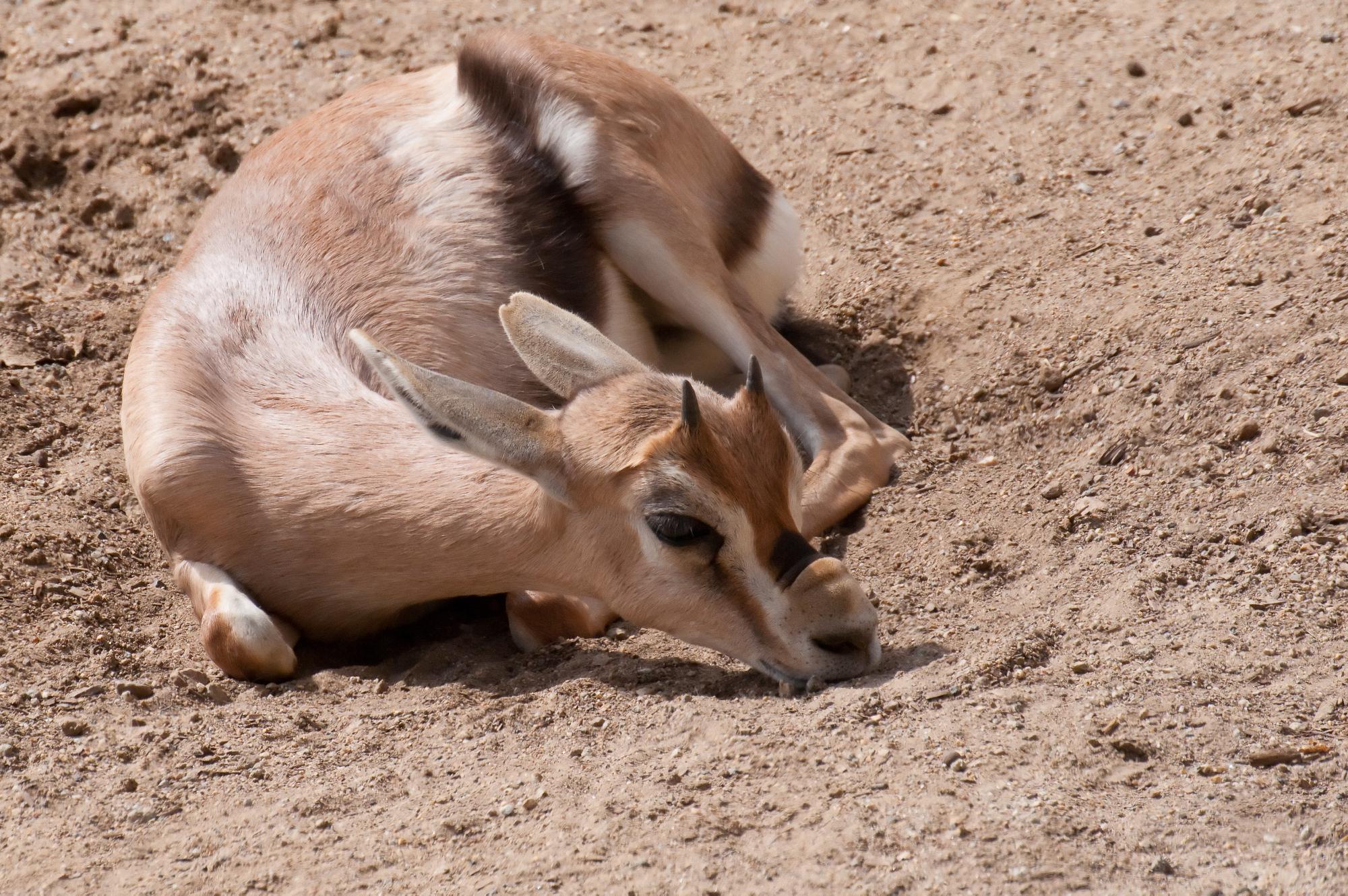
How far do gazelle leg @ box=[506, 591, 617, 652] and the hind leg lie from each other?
77cm

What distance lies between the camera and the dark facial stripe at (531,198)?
20.8ft

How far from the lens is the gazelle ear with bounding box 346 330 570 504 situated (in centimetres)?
441

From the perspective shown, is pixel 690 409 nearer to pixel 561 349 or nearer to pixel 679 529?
pixel 679 529

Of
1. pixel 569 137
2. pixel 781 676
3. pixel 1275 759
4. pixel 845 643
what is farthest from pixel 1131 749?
pixel 569 137

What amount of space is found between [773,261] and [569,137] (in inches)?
46.0

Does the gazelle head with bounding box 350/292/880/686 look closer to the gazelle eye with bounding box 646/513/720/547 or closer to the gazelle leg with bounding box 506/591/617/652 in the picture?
the gazelle eye with bounding box 646/513/720/547

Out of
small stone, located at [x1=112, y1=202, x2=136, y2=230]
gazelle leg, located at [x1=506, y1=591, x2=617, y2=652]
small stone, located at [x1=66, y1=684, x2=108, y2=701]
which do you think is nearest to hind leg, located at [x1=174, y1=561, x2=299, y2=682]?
small stone, located at [x1=66, y1=684, x2=108, y2=701]

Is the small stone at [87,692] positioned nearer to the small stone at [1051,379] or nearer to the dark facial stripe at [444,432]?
the dark facial stripe at [444,432]

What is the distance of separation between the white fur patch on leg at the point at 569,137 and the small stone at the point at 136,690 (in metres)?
2.89

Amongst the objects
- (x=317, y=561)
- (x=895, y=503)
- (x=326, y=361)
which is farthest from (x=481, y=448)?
(x=895, y=503)

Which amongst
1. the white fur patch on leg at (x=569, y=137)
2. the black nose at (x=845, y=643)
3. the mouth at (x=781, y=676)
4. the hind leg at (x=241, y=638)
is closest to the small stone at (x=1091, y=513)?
the black nose at (x=845, y=643)

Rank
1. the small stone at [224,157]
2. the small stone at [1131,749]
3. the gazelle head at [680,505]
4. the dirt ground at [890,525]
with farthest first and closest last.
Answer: the small stone at [224,157]
the gazelle head at [680,505]
the small stone at [1131,749]
the dirt ground at [890,525]

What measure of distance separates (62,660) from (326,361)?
1478 mm

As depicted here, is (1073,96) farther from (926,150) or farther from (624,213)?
(624,213)
